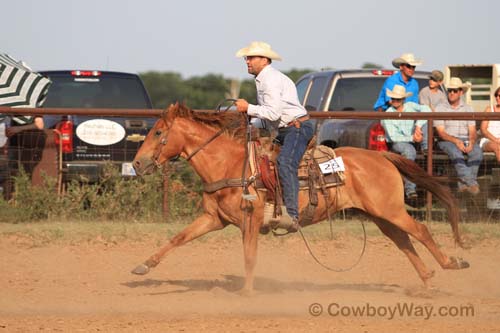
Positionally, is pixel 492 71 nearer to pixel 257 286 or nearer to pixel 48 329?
pixel 257 286

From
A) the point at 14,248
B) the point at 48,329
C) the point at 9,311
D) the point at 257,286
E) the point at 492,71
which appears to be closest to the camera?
the point at 48,329

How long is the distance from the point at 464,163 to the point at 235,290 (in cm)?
475

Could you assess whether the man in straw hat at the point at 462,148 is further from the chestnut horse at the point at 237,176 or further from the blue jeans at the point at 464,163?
the chestnut horse at the point at 237,176

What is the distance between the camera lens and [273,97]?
8781 mm

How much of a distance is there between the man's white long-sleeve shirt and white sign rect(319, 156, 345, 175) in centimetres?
69

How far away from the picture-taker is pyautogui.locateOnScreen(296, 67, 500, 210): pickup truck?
12984 mm

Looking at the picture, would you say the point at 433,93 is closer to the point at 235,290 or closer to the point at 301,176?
the point at 301,176

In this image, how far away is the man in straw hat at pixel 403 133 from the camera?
12.8 m

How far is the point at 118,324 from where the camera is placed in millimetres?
7723

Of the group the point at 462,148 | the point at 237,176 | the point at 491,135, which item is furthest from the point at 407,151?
the point at 237,176

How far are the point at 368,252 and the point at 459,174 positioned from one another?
2.06 meters

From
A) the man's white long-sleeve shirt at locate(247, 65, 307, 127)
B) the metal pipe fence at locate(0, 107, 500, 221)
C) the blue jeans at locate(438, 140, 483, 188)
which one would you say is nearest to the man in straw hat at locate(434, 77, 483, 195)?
the blue jeans at locate(438, 140, 483, 188)

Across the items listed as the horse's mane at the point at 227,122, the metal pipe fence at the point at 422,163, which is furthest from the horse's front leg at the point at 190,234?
the metal pipe fence at the point at 422,163

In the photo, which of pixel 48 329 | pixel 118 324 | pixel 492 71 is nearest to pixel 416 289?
pixel 118 324
